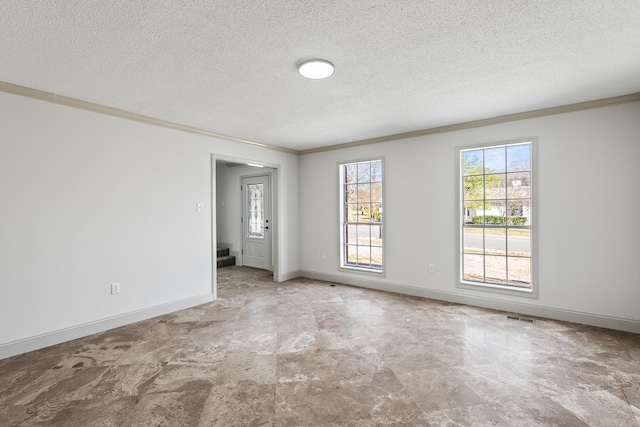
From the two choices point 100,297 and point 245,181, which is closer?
point 100,297

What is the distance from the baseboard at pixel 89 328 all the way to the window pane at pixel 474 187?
4.18 m

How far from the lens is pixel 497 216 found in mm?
4211

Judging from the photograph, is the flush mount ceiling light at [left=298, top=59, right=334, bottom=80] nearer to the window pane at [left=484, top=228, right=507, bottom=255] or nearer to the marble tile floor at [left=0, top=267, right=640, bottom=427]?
the marble tile floor at [left=0, top=267, right=640, bottom=427]

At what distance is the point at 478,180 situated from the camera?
436 cm

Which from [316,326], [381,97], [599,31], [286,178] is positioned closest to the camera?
[599,31]

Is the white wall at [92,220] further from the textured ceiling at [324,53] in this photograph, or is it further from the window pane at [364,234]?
the window pane at [364,234]

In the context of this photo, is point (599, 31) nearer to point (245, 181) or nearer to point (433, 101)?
point (433, 101)

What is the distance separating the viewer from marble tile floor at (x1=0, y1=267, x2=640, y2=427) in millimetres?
2041

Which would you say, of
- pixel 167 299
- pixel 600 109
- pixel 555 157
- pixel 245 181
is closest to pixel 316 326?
pixel 167 299

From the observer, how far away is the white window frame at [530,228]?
3.85 meters

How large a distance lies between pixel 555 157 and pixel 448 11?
9.25ft

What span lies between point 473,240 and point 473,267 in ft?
1.33

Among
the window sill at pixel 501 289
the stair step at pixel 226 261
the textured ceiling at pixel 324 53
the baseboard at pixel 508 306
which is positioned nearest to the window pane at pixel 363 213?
the baseboard at pixel 508 306

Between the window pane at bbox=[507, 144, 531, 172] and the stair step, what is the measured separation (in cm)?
614
